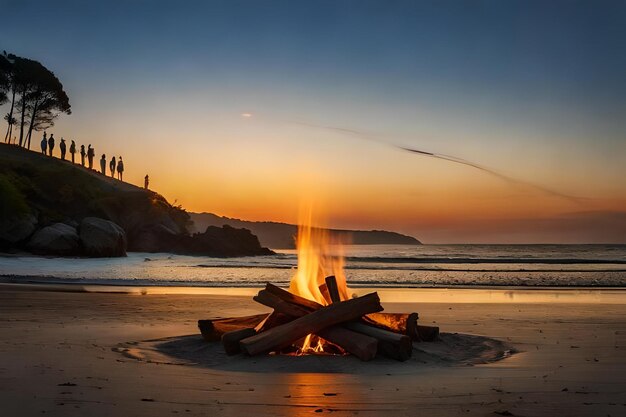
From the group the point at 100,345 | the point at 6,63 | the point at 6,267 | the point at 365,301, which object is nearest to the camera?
the point at 365,301

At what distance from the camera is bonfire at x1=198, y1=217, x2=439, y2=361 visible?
9555 millimetres

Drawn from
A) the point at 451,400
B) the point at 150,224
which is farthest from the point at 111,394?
the point at 150,224

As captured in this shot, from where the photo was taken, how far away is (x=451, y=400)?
6691mm

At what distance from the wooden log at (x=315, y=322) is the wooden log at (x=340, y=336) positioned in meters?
0.14

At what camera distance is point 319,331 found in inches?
388

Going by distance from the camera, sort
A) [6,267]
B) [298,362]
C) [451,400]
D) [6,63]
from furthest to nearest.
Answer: [6,63]
[6,267]
[298,362]
[451,400]

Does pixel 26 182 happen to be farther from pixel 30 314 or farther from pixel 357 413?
pixel 357 413

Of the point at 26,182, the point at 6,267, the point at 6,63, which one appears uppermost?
the point at 6,63

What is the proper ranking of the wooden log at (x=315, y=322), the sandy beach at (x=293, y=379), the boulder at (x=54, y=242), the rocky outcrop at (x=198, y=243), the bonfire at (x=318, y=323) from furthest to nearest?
the rocky outcrop at (x=198, y=243) < the boulder at (x=54, y=242) < the wooden log at (x=315, y=322) < the bonfire at (x=318, y=323) < the sandy beach at (x=293, y=379)

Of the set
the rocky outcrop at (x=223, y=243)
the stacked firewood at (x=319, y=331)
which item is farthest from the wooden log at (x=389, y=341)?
the rocky outcrop at (x=223, y=243)

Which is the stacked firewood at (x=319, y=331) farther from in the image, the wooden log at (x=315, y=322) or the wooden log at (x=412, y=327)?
the wooden log at (x=412, y=327)

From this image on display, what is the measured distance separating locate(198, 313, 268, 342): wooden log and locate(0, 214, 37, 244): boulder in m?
40.8

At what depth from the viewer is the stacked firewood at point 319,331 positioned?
30.9 feet

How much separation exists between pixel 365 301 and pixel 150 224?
207ft
